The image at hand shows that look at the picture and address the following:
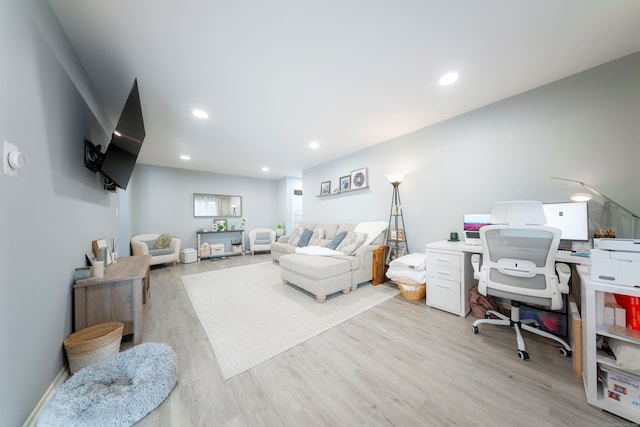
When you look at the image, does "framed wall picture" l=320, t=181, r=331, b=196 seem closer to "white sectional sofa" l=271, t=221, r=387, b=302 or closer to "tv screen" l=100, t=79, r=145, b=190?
"white sectional sofa" l=271, t=221, r=387, b=302

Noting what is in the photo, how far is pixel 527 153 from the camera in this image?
224cm

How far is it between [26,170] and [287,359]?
200 centimetres

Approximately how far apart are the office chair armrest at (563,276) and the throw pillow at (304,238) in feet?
12.0

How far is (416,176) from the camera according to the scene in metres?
3.23

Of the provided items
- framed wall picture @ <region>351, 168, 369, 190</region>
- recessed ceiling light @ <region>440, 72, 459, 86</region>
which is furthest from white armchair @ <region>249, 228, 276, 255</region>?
recessed ceiling light @ <region>440, 72, 459, 86</region>

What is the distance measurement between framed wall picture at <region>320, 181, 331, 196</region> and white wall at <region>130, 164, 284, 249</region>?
2.84 metres

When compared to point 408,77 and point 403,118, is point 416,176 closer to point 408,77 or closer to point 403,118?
point 403,118

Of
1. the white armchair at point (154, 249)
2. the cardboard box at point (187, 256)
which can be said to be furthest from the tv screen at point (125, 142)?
the cardboard box at point (187, 256)

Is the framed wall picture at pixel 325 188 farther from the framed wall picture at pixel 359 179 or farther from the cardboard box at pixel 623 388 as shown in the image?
the cardboard box at pixel 623 388

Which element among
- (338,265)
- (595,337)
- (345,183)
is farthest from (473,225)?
(345,183)

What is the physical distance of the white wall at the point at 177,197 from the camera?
502 cm

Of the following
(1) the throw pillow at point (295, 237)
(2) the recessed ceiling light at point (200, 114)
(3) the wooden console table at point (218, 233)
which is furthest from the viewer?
(3) the wooden console table at point (218, 233)

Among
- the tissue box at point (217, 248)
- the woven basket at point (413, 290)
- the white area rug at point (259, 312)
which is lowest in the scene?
the white area rug at point (259, 312)

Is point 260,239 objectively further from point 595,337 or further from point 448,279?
point 595,337
